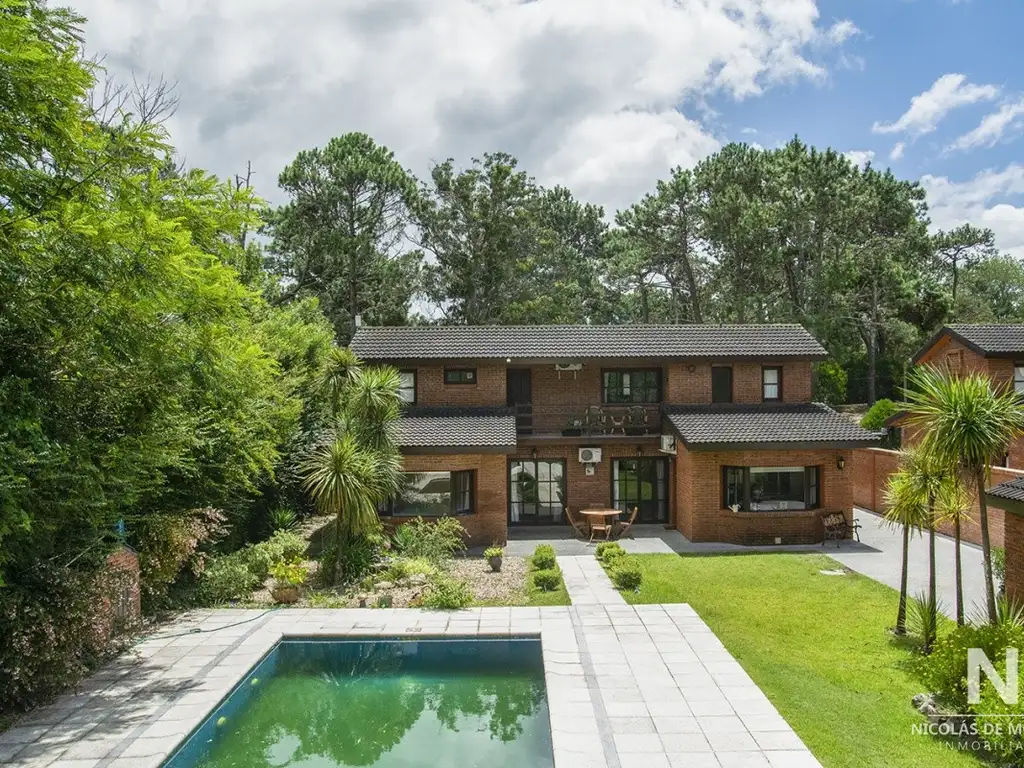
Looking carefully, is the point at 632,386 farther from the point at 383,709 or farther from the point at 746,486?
the point at 383,709

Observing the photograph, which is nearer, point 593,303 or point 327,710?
point 327,710

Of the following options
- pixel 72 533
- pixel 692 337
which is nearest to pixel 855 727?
pixel 72 533

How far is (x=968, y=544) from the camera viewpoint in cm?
1703

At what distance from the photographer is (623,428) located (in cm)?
2008

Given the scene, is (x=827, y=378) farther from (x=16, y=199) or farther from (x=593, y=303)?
(x=16, y=199)

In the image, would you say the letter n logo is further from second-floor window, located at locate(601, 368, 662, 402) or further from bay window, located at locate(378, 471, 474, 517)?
second-floor window, located at locate(601, 368, 662, 402)

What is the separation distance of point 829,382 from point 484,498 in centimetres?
2220

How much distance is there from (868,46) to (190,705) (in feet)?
53.0

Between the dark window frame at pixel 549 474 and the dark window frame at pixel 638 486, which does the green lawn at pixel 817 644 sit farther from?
the dark window frame at pixel 549 474

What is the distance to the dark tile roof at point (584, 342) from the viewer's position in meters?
20.2

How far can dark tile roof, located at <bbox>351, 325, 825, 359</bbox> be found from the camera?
2022cm

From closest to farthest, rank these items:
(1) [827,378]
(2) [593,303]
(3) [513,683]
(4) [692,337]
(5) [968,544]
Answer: (3) [513,683]
(5) [968,544]
(4) [692,337]
(1) [827,378]
(2) [593,303]

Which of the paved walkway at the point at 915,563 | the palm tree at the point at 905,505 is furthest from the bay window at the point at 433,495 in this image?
the palm tree at the point at 905,505

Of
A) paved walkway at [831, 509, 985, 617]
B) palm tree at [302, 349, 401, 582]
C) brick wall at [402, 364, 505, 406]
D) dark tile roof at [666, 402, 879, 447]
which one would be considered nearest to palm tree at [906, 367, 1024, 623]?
paved walkway at [831, 509, 985, 617]
